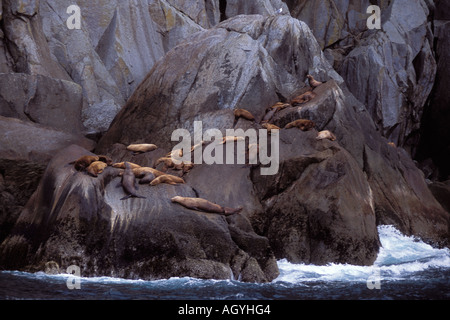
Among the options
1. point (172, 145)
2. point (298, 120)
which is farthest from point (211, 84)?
point (298, 120)

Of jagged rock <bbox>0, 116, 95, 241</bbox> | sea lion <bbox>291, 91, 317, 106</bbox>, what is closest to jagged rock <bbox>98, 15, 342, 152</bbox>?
sea lion <bbox>291, 91, 317, 106</bbox>

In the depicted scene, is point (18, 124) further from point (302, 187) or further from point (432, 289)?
point (432, 289)

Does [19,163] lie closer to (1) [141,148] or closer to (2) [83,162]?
(2) [83,162]

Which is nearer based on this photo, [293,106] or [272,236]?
[272,236]

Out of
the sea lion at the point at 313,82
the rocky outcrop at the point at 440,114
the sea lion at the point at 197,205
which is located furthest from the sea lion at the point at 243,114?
the rocky outcrop at the point at 440,114

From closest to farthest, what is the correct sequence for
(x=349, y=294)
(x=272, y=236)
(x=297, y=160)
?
(x=349, y=294) < (x=272, y=236) < (x=297, y=160)

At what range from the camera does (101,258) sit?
972 centimetres

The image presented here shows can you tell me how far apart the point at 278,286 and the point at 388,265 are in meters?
3.09

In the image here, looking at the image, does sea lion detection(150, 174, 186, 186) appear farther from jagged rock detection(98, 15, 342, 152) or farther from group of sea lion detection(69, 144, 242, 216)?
jagged rock detection(98, 15, 342, 152)

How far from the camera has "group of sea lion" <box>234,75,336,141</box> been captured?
13523 millimetres

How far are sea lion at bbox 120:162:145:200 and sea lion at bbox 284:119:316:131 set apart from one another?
4.35 metres

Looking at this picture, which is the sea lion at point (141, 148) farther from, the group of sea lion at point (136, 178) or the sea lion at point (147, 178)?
the sea lion at point (147, 178)
